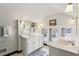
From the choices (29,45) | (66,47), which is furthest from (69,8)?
(29,45)

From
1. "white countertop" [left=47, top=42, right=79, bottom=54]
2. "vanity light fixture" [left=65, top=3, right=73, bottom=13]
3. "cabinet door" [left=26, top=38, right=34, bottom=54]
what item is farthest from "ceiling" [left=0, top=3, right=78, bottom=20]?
"white countertop" [left=47, top=42, right=79, bottom=54]

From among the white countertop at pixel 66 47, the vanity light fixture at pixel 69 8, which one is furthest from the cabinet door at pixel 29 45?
the vanity light fixture at pixel 69 8

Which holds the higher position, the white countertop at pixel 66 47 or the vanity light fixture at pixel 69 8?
the vanity light fixture at pixel 69 8

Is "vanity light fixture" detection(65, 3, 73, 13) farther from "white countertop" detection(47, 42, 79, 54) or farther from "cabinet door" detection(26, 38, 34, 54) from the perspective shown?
"cabinet door" detection(26, 38, 34, 54)

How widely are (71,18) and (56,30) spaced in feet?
0.82

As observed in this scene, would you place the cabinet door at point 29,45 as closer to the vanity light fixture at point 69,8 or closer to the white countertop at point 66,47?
the white countertop at point 66,47

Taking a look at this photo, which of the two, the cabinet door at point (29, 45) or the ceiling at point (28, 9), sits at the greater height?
the ceiling at point (28, 9)

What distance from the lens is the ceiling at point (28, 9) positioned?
3.81ft

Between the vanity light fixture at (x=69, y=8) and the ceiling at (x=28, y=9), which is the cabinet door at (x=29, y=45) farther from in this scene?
the vanity light fixture at (x=69, y=8)

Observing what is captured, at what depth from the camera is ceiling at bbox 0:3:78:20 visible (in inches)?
45.7

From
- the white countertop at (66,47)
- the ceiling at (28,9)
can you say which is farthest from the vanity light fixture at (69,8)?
the white countertop at (66,47)

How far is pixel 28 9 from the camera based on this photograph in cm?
118

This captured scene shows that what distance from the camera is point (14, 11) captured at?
3.85 ft

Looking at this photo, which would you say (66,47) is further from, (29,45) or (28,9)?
(28,9)
